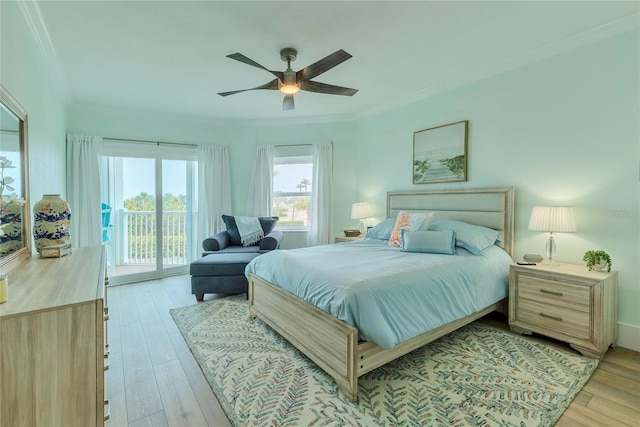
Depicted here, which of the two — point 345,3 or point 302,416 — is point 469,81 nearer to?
point 345,3

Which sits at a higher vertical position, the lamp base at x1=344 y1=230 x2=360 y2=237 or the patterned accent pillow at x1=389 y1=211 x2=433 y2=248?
the patterned accent pillow at x1=389 y1=211 x2=433 y2=248

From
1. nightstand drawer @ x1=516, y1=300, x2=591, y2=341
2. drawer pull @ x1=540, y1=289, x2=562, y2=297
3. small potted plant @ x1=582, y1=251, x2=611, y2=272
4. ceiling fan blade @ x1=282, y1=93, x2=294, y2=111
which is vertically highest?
ceiling fan blade @ x1=282, y1=93, x2=294, y2=111

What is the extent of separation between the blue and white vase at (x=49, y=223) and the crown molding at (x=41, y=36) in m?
1.31

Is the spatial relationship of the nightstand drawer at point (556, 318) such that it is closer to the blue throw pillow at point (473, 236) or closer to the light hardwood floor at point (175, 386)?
the light hardwood floor at point (175, 386)

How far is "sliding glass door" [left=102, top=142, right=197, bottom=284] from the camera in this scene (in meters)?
4.26

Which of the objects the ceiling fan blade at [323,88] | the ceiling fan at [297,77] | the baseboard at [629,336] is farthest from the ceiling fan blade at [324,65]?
the baseboard at [629,336]

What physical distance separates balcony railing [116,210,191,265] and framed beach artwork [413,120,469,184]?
376 centimetres

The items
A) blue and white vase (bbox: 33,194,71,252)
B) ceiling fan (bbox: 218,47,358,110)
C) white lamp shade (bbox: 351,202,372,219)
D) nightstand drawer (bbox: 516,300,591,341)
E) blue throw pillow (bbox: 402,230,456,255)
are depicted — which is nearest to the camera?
blue and white vase (bbox: 33,194,71,252)

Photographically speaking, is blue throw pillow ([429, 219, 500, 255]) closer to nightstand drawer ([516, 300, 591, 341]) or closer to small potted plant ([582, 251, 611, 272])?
nightstand drawer ([516, 300, 591, 341])

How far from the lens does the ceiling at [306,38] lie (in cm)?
210

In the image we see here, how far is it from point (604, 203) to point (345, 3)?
265 centimetres

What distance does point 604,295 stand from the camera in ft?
7.00

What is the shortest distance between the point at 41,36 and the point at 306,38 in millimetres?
2131

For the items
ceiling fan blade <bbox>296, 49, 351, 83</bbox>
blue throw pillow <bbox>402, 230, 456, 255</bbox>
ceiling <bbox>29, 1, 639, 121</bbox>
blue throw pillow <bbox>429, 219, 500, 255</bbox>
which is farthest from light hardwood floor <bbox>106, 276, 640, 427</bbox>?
ceiling <bbox>29, 1, 639, 121</bbox>
